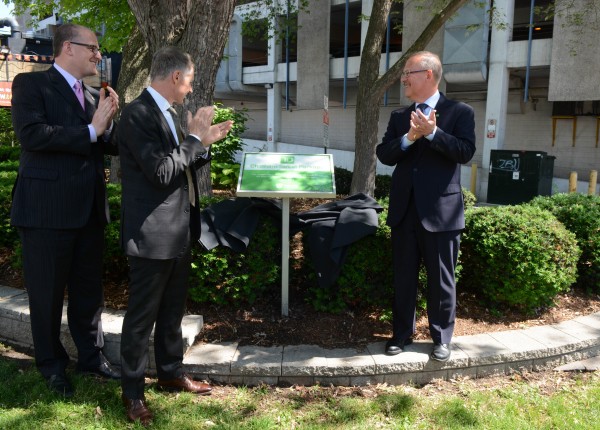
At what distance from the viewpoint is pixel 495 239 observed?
453 centimetres

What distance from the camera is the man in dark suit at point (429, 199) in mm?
3736

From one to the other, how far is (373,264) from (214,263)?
1.31 meters

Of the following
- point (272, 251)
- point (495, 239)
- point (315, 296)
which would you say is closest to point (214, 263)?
point (272, 251)

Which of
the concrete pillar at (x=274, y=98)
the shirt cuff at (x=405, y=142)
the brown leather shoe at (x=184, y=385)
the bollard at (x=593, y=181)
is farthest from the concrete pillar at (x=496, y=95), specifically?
the brown leather shoe at (x=184, y=385)

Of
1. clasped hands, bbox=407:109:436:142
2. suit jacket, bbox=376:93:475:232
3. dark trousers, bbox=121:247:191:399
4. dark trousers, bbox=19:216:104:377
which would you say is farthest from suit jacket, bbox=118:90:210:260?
suit jacket, bbox=376:93:475:232

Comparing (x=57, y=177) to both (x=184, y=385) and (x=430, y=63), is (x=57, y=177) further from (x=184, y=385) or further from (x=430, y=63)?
(x=430, y=63)

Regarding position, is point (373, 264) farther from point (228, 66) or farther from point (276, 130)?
point (228, 66)

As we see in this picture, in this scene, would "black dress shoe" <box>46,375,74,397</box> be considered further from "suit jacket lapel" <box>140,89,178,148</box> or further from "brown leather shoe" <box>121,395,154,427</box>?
"suit jacket lapel" <box>140,89,178,148</box>

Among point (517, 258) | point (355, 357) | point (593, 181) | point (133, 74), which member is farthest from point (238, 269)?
point (593, 181)

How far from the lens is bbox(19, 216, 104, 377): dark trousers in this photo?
347 cm

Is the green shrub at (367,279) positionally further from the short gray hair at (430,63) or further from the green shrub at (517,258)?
the short gray hair at (430,63)

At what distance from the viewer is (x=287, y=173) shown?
4355 mm

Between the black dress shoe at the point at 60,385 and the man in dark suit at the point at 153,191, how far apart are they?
1.74 feet

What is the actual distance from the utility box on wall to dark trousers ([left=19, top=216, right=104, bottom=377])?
43.9ft
